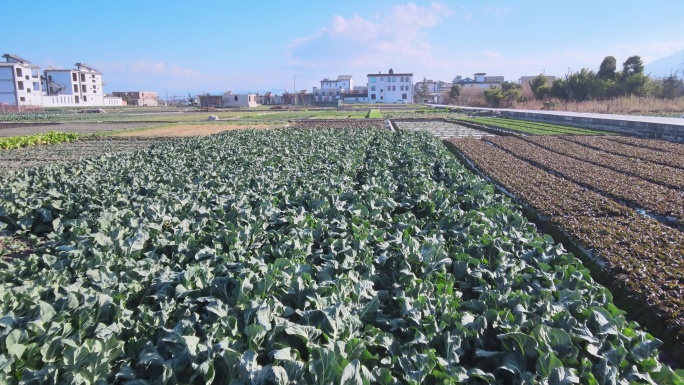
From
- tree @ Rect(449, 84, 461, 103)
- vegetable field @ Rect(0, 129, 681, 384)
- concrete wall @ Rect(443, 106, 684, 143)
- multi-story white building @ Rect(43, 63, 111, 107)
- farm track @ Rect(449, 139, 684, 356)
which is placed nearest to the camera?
vegetable field @ Rect(0, 129, 681, 384)

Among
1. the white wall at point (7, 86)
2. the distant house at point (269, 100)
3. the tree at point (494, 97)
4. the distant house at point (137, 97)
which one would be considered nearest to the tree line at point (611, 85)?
the tree at point (494, 97)

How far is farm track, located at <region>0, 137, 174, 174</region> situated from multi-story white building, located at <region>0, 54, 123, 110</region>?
5640 cm

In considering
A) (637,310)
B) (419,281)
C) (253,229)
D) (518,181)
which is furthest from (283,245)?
(518,181)

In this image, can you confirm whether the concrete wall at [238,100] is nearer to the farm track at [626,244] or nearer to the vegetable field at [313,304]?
the farm track at [626,244]

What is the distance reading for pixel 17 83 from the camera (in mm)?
82375

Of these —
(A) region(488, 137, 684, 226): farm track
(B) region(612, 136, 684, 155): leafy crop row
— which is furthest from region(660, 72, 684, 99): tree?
(A) region(488, 137, 684, 226): farm track

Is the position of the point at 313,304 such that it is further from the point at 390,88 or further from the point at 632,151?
the point at 390,88

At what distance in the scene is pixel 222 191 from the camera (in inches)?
396

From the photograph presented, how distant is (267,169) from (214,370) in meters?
10.2

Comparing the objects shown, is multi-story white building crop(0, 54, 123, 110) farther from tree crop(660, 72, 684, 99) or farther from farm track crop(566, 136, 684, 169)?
tree crop(660, 72, 684, 99)

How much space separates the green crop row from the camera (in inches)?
993

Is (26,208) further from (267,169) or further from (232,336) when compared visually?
(232,336)

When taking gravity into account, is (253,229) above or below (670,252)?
above

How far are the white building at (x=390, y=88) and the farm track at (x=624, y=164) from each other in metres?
98.0
